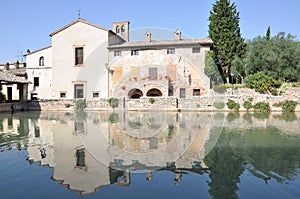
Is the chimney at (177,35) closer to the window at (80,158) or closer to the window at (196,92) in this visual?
the window at (196,92)

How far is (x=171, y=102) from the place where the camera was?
24391 millimetres

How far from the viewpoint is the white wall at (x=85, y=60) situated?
98.3 ft

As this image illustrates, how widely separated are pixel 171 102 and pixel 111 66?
32.4 ft

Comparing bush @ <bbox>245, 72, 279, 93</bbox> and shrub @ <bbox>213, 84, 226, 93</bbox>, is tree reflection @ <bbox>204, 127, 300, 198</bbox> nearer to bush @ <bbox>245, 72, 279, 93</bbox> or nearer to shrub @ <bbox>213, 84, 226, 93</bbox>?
bush @ <bbox>245, 72, 279, 93</bbox>

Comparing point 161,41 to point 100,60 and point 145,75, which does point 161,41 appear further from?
point 100,60

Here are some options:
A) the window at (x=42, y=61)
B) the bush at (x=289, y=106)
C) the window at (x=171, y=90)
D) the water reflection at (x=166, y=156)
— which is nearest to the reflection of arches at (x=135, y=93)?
the window at (x=171, y=90)

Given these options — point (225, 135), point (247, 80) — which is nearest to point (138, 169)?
point (225, 135)

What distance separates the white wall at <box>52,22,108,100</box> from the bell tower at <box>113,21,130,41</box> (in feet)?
17.1

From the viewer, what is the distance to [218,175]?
17.5 feet

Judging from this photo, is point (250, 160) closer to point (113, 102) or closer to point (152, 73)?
point (113, 102)

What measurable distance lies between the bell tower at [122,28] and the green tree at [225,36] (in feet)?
37.5

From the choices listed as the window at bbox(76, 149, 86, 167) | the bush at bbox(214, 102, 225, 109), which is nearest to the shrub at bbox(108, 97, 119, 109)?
the bush at bbox(214, 102, 225, 109)

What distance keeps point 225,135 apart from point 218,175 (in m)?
5.02

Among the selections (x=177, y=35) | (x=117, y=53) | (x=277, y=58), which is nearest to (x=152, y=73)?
(x=117, y=53)
